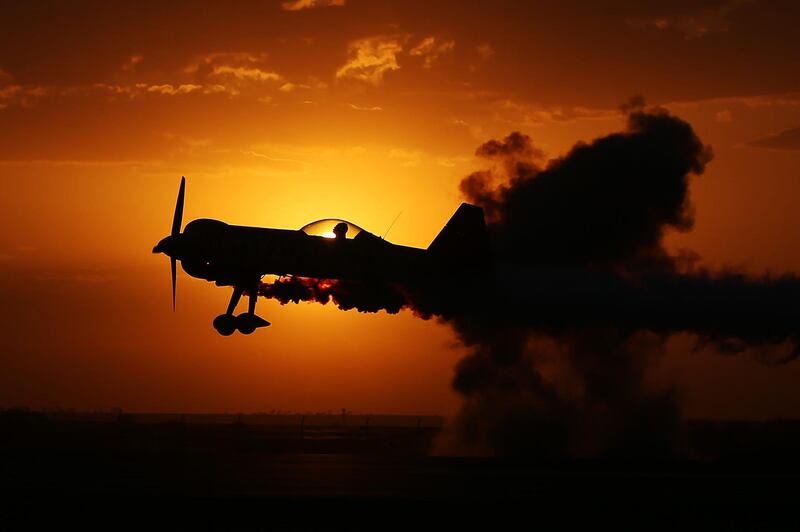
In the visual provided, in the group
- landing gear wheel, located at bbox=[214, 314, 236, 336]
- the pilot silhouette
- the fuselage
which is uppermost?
the pilot silhouette

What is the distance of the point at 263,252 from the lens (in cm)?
3919

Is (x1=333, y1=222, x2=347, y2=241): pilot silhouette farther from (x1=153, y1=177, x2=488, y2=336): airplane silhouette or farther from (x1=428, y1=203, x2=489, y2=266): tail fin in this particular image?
(x1=428, y1=203, x2=489, y2=266): tail fin

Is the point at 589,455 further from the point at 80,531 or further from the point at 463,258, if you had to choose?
the point at 80,531

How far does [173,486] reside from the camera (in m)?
28.8

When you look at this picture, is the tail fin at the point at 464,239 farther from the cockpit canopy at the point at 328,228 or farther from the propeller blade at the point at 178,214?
the propeller blade at the point at 178,214

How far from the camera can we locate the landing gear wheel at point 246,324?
4006 centimetres

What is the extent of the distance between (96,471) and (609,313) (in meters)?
25.5

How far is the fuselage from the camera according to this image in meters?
39.1

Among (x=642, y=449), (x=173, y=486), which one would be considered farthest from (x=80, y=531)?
(x=642, y=449)

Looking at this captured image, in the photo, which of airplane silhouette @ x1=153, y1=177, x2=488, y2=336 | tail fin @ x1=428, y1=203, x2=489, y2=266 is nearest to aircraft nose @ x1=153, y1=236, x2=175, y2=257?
airplane silhouette @ x1=153, y1=177, x2=488, y2=336

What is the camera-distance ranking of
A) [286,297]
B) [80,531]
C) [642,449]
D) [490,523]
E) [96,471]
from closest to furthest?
[80,531] → [490,523] → [96,471] → [286,297] → [642,449]

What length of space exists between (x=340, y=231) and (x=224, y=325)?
19.8 ft

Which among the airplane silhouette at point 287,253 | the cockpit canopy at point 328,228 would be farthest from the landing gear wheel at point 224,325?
the cockpit canopy at point 328,228

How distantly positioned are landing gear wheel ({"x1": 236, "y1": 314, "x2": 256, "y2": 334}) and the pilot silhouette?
4.95 meters
